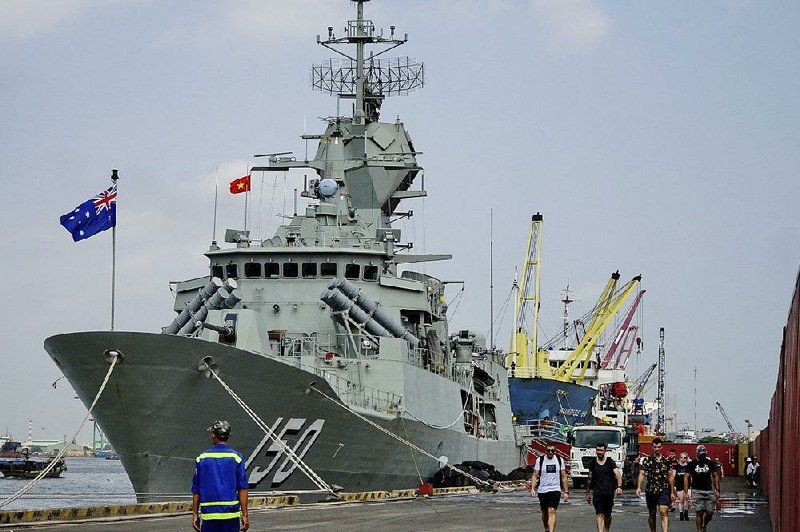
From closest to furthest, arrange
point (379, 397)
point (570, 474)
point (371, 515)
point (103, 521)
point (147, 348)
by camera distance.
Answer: point (103, 521)
point (371, 515)
point (147, 348)
point (379, 397)
point (570, 474)

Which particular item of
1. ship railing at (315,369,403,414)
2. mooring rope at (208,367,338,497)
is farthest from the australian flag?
ship railing at (315,369,403,414)

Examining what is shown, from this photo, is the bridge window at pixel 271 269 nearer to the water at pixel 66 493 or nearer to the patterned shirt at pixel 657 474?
the water at pixel 66 493

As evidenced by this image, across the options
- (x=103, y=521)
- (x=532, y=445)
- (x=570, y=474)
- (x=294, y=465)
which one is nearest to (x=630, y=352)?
(x=532, y=445)

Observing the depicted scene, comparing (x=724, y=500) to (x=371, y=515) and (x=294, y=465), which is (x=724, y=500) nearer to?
(x=294, y=465)

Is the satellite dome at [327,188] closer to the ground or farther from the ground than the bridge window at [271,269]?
farther from the ground

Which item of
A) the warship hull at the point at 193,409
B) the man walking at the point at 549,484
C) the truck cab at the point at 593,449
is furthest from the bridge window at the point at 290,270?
the man walking at the point at 549,484

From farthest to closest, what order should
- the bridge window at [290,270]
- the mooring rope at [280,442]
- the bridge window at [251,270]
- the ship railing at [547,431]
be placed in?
1. the ship railing at [547,431]
2. the bridge window at [251,270]
3. the bridge window at [290,270]
4. the mooring rope at [280,442]

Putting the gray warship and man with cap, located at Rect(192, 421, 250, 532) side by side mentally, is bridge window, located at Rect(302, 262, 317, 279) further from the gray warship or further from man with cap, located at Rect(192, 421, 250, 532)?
man with cap, located at Rect(192, 421, 250, 532)

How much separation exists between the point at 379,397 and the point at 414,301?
4177 millimetres

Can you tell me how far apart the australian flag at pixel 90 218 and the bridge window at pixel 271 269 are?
262 inches

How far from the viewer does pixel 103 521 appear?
1806 centimetres

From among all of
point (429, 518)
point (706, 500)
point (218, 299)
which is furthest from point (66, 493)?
point (706, 500)

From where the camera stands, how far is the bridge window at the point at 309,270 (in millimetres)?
30750

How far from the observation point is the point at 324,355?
29.1 metres
